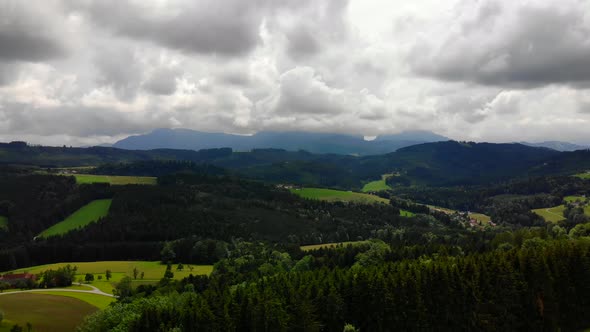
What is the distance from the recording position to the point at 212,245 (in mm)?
156125

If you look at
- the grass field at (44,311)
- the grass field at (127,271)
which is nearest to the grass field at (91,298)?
the grass field at (44,311)

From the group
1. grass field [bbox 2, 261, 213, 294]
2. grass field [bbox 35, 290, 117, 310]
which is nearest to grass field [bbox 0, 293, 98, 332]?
grass field [bbox 35, 290, 117, 310]

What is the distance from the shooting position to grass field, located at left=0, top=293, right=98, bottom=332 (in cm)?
7794

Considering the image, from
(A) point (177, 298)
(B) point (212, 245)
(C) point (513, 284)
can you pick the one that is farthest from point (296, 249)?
(C) point (513, 284)

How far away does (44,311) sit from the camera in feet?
277

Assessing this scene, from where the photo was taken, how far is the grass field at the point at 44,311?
77.9 metres

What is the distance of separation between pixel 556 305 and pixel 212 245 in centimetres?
12375

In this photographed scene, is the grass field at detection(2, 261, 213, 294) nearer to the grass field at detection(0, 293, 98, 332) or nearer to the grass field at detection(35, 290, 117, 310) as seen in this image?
the grass field at detection(35, 290, 117, 310)

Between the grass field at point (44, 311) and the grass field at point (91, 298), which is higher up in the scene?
the grass field at point (44, 311)

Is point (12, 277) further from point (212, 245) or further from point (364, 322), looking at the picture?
point (364, 322)

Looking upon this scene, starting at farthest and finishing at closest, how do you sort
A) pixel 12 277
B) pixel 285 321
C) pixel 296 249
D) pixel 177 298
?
pixel 296 249
pixel 12 277
pixel 177 298
pixel 285 321

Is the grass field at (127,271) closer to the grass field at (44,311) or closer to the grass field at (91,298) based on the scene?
the grass field at (91,298)

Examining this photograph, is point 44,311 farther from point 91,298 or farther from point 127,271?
point 127,271

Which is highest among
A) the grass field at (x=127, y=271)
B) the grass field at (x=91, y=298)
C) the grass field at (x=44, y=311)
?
the grass field at (x=44, y=311)
